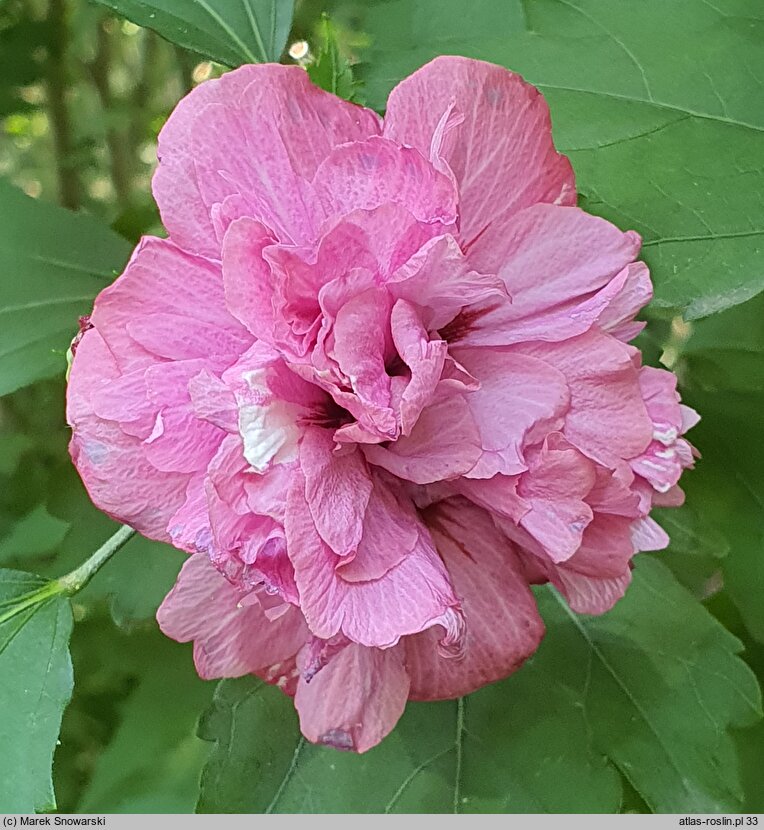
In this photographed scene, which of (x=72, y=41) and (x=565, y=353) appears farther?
(x=72, y=41)

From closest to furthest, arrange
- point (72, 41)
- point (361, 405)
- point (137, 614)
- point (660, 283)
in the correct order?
point (361, 405)
point (660, 283)
point (137, 614)
point (72, 41)

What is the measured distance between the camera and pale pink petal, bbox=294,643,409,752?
44 cm

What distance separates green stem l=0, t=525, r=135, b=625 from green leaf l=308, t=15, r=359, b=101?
0.30m

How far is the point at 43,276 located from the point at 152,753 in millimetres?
572

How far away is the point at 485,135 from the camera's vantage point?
407mm

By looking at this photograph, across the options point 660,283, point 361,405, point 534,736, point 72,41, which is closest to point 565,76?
point 660,283

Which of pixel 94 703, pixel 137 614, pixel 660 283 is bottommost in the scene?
pixel 94 703

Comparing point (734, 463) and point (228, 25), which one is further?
point (734, 463)

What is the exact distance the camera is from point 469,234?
0.41m

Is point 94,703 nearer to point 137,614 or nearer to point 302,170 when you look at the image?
point 137,614

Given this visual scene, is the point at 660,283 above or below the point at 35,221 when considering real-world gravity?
above

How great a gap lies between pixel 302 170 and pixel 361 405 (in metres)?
0.11

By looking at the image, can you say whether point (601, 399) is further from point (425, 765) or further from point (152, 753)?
point (152, 753)

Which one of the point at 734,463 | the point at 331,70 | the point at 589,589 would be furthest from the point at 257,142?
the point at 734,463
